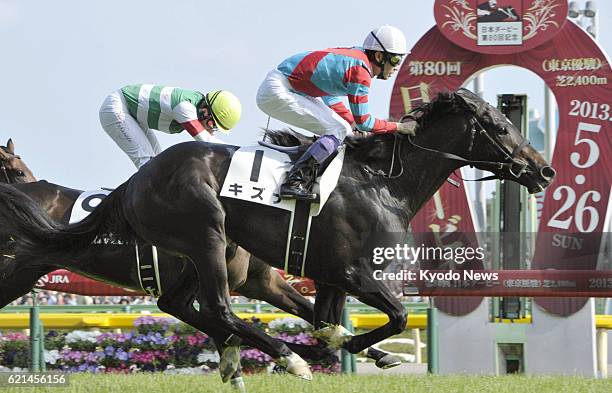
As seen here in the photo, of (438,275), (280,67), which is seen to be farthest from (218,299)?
(438,275)

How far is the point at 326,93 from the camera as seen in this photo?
621cm

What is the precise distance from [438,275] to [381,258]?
2390 mm

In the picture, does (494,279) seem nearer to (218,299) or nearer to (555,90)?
(555,90)

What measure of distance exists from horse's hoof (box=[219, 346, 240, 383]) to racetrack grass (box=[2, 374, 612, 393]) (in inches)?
3.5

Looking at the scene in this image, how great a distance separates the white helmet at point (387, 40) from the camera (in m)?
6.11

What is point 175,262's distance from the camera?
683 centimetres

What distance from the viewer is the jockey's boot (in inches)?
226

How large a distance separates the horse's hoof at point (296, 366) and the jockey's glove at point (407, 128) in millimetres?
1391

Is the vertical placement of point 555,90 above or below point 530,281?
above

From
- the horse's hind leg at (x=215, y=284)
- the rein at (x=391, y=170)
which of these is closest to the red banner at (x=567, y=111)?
the rein at (x=391, y=170)

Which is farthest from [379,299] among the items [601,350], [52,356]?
[601,350]

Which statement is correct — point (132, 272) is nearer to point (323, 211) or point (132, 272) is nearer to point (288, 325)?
point (323, 211)

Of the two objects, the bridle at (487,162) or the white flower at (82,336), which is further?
the white flower at (82,336)

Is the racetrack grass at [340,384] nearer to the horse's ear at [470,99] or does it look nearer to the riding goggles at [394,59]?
the horse's ear at [470,99]
